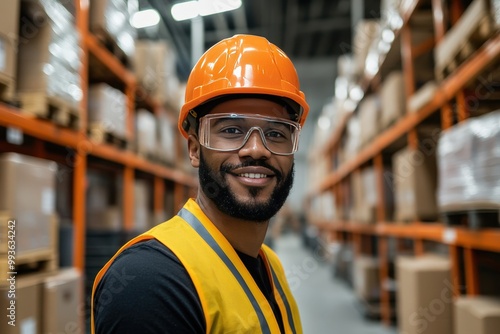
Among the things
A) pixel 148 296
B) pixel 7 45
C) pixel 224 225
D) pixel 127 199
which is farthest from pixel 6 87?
pixel 127 199

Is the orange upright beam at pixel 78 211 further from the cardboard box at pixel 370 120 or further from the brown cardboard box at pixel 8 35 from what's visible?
the cardboard box at pixel 370 120

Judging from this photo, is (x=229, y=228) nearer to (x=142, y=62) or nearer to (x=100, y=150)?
(x=100, y=150)

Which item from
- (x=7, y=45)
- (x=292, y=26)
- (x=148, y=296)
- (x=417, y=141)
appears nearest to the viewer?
(x=148, y=296)

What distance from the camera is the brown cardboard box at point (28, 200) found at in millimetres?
2738

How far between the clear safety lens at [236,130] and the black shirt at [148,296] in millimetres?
503

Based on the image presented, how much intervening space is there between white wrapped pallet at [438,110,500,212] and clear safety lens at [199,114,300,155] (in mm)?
1650

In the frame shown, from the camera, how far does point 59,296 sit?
311 centimetres

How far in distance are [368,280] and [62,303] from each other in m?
4.81

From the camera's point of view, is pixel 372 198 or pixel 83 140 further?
pixel 372 198

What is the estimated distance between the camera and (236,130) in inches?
65.9

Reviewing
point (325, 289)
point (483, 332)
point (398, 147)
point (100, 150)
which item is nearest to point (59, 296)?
point (100, 150)

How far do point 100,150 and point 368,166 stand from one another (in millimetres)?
5450

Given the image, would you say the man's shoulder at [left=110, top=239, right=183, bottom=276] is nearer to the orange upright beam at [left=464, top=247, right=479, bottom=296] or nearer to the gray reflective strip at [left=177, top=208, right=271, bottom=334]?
the gray reflective strip at [left=177, top=208, right=271, bottom=334]

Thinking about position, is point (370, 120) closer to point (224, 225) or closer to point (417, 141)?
point (417, 141)
